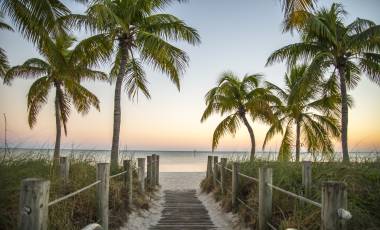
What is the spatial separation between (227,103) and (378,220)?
1443cm

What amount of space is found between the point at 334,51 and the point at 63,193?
12.6 meters

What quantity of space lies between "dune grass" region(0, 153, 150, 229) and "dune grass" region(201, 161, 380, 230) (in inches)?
98.0

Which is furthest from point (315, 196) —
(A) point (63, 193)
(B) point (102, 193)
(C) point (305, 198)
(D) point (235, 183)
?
(A) point (63, 193)

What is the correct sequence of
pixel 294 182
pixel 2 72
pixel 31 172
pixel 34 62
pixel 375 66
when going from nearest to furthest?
pixel 31 172
pixel 294 182
pixel 375 66
pixel 2 72
pixel 34 62

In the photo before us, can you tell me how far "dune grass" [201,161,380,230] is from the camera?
528cm

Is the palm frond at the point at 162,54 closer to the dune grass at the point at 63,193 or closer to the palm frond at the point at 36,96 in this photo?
the dune grass at the point at 63,193

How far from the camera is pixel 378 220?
527cm

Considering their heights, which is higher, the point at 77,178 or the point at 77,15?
the point at 77,15

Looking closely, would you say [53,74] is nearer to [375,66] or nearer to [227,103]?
[227,103]

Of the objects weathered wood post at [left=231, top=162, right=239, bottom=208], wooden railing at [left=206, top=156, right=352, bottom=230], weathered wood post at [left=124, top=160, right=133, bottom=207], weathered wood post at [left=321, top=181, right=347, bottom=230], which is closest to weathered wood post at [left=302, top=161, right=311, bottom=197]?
wooden railing at [left=206, top=156, right=352, bottom=230]

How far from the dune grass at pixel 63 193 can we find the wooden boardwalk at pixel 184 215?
736 millimetres

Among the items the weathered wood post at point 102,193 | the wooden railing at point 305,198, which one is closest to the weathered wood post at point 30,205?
the weathered wood post at point 102,193

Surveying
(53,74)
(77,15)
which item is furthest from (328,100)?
(53,74)

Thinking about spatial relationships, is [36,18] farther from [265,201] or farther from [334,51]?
[334,51]
